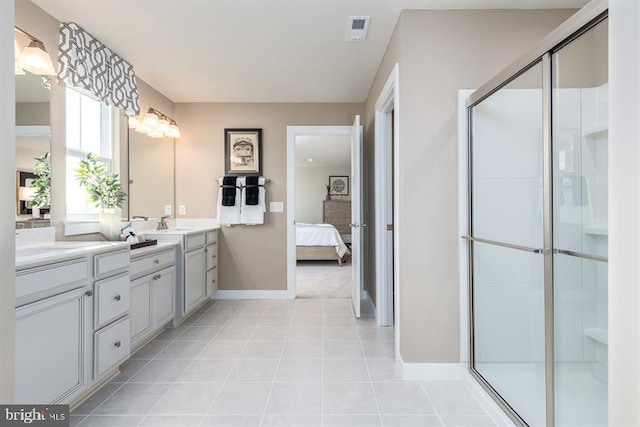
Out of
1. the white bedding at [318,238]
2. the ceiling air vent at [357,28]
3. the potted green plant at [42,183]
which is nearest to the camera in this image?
the potted green plant at [42,183]

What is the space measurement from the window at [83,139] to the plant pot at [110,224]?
15 cm

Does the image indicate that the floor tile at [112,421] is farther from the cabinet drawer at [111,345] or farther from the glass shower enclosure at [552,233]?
the glass shower enclosure at [552,233]

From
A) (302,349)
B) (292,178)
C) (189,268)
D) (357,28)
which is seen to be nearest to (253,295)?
(189,268)

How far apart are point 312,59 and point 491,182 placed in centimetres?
184

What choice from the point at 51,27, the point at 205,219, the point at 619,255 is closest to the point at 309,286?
the point at 205,219

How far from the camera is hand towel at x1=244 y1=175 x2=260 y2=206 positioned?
420cm

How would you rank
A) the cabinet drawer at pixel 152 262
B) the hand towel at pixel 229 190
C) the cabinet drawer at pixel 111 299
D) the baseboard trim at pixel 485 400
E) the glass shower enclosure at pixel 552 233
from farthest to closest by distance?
the hand towel at pixel 229 190, the cabinet drawer at pixel 152 262, the cabinet drawer at pixel 111 299, the baseboard trim at pixel 485 400, the glass shower enclosure at pixel 552 233

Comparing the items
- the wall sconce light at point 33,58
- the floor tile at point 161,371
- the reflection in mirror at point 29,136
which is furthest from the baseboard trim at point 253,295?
the wall sconce light at point 33,58

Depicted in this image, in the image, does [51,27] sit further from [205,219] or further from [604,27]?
[604,27]

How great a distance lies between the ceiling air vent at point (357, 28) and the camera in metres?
2.42

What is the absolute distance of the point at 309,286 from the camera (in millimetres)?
5020

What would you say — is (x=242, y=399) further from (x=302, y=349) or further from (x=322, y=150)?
(x=322, y=150)

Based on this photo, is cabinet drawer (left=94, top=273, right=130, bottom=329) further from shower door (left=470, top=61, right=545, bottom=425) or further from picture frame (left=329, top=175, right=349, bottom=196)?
picture frame (left=329, top=175, right=349, bottom=196)

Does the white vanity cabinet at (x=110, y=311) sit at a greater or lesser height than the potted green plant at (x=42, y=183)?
lesser
